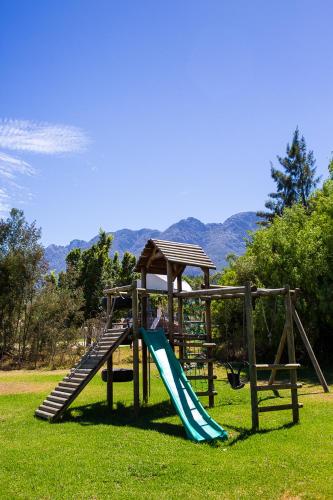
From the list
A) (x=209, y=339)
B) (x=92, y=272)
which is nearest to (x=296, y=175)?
(x=92, y=272)

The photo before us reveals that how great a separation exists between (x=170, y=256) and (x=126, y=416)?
458cm

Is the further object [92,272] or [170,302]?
[92,272]

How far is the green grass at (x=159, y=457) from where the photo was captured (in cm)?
675

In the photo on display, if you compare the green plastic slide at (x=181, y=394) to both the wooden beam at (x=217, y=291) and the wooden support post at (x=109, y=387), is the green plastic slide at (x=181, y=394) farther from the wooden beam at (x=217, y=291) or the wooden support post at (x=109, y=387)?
the wooden support post at (x=109, y=387)

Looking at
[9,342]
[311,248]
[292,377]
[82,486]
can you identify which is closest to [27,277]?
[9,342]

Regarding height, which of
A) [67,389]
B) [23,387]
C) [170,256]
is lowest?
[23,387]

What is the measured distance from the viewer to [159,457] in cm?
817

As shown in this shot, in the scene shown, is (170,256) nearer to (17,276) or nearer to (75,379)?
(75,379)

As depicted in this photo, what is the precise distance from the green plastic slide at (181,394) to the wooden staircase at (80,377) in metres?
0.93

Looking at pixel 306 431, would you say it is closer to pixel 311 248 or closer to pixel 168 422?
pixel 168 422

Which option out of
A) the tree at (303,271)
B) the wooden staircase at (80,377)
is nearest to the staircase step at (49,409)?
the wooden staircase at (80,377)

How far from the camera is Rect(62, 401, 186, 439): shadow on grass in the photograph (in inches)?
425

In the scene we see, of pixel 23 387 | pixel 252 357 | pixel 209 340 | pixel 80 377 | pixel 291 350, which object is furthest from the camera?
pixel 23 387

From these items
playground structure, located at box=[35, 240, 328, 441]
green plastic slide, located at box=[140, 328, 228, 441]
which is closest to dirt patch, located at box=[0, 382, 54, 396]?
playground structure, located at box=[35, 240, 328, 441]
